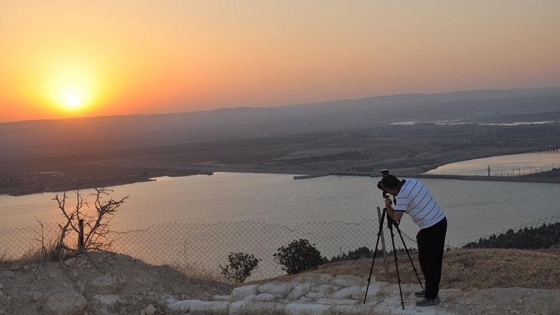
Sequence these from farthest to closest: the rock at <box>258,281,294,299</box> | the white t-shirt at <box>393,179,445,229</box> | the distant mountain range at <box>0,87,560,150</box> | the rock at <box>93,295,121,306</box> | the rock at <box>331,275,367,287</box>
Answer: the distant mountain range at <box>0,87,560,150</box> → the rock at <box>331,275,367,287</box> → the rock at <box>258,281,294,299</box> → the rock at <box>93,295,121,306</box> → the white t-shirt at <box>393,179,445,229</box>

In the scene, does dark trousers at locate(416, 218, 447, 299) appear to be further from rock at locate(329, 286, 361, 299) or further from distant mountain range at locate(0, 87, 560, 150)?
distant mountain range at locate(0, 87, 560, 150)

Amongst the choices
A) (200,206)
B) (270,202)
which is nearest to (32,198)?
(200,206)

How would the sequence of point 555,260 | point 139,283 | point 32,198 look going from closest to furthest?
point 139,283, point 555,260, point 32,198

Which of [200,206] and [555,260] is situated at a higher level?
[555,260]

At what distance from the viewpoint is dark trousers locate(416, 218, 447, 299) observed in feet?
19.1

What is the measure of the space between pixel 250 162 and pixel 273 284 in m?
57.8

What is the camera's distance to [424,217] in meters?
5.80

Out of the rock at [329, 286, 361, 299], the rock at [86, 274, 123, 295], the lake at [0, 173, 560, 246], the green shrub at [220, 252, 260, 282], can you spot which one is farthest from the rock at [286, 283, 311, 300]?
→ the lake at [0, 173, 560, 246]

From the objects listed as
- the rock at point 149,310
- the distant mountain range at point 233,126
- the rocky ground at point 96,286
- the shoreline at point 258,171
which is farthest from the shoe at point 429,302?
the distant mountain range at point 233,126

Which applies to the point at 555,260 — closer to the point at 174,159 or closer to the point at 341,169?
the point at 341,169

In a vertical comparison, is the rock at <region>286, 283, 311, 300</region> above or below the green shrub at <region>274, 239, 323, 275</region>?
above

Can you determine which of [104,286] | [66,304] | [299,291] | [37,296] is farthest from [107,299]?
[299,291]

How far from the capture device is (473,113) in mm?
155750

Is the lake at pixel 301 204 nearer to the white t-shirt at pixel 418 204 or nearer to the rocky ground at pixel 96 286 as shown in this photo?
the rocky ground at pixel 96 286
